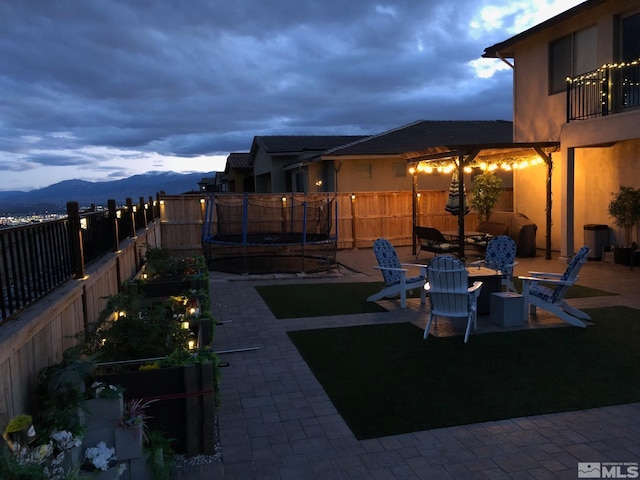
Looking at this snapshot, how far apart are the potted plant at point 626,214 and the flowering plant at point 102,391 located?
11.7 m

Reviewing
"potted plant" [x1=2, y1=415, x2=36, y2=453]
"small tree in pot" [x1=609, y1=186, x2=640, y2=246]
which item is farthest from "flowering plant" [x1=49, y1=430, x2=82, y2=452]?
"small tree in pot" [x1=609, y1=186, x2=640, y2=246]

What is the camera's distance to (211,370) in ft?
13.1

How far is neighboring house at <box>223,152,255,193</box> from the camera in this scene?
36.4m

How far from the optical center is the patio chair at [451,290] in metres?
6.86

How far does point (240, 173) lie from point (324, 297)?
28.1 m

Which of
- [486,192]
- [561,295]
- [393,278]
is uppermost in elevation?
[486,192]

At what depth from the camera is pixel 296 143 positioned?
28062mm

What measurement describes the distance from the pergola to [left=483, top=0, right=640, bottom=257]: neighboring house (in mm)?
553

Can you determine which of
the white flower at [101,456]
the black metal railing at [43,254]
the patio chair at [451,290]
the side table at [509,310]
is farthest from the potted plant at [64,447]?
the side table at [509,310]

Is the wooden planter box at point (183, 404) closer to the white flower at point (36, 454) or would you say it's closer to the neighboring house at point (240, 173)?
the white flower at point (36, 454)

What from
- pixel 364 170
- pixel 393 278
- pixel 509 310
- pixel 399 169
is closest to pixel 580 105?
pixel 393 278

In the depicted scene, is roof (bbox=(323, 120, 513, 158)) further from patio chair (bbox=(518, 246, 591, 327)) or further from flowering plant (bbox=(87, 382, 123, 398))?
flowering plant (bbox=(87, 382, 123, 398))

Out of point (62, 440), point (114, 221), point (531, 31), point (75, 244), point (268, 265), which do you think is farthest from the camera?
point (268, 265)

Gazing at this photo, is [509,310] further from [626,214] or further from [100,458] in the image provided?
[626,214]
